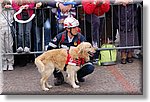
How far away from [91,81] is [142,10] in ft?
2.85

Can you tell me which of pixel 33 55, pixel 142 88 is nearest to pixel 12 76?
pixel 33 55

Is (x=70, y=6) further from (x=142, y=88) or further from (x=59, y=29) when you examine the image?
(x=142, y=88)

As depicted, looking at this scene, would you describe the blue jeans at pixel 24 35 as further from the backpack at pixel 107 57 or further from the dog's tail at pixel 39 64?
the backpack at pixel 107 57

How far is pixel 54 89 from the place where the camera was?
13.3ft

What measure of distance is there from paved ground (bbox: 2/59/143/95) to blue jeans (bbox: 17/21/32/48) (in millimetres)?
273

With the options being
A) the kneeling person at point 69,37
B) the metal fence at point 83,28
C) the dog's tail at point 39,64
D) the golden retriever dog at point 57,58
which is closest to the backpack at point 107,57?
the metal fence at point 83,28

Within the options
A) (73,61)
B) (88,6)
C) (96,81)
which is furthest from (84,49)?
(88,6)

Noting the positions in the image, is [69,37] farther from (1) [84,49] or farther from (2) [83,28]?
(2) [83,28]

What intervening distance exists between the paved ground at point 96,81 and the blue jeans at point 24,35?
0.27 metres

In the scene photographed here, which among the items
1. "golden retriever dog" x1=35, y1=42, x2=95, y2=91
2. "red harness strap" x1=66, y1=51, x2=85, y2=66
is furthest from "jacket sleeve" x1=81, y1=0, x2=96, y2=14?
"red harness strap" x1=66, y1=51, x2=85, y2=66

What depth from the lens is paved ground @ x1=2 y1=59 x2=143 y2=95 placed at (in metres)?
3.96

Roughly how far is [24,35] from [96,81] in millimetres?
975

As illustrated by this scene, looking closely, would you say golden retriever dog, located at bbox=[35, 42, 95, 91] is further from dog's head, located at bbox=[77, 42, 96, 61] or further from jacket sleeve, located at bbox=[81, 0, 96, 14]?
jacket sleeve, located at bbox=[81, 0, 96, 14]

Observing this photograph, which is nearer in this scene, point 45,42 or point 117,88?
point 117,88
